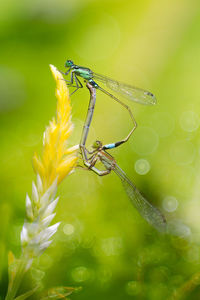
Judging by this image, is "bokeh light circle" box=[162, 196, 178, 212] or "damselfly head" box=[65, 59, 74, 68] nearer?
"damselfly head" box=[65, 59, 74, 68]

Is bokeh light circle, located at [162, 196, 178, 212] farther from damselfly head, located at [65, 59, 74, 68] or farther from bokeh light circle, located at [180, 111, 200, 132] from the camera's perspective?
damselfly head, located at [65, 59, 74, 68]

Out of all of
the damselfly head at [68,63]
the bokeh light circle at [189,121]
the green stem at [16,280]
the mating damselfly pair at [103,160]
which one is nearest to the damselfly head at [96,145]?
the mating damselfly pair at [103,160]

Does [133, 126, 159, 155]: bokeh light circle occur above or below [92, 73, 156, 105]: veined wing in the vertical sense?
below

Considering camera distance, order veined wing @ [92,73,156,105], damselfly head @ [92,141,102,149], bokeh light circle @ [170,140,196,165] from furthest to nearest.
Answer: bokeh light circle @ [170,140,196,165] < veined wing @ [92,73,156,105] < damselfly head @ [92,141,102,149]

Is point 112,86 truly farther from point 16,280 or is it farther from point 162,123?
point 16,280

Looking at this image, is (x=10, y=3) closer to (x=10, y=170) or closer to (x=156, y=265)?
(x=10, y=170)

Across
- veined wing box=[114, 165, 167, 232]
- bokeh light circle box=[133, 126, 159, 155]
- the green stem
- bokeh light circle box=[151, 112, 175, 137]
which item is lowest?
the green stem

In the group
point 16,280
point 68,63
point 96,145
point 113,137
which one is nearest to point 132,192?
point 96,145

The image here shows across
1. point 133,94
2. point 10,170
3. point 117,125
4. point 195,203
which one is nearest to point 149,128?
point 117,125

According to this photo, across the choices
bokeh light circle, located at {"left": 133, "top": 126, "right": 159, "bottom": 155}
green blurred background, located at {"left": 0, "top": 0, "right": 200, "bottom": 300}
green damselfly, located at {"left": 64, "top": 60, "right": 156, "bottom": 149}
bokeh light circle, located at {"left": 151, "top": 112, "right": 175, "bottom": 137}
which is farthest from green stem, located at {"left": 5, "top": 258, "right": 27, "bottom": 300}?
bokeh light circle, located at {"left": 151, "top": 112, "right": 175, "bottom": 137}
